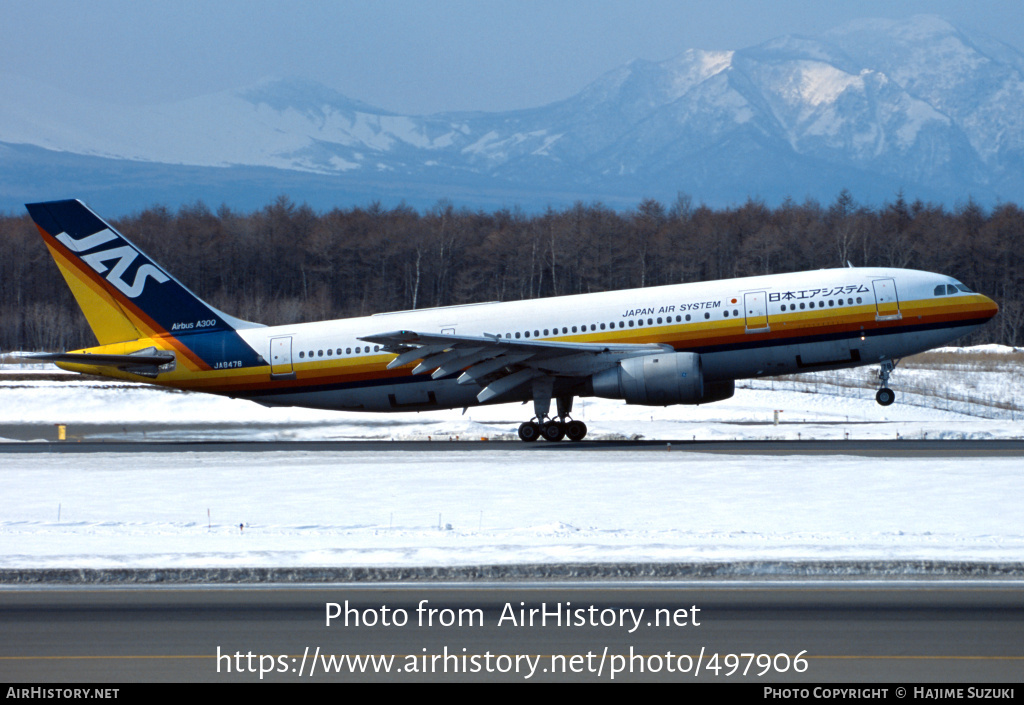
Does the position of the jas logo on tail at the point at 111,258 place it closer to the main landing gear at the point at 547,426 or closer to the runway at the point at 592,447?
the runway at the point at 592,447

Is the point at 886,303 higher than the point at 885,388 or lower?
higher

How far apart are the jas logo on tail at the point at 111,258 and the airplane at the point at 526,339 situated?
0.13 feet

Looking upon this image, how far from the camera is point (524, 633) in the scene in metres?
10.6

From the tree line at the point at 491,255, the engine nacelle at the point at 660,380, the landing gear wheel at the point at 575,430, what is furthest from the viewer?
the tree line at the point at 491,255

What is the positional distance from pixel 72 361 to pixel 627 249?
6607cm

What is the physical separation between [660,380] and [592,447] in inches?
96.5

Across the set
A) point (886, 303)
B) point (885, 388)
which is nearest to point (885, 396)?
point (885, 388)

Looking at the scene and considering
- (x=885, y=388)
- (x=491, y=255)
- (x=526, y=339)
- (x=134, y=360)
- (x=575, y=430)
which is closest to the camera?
(x=885, y=388)

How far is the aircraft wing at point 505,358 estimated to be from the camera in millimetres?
28328

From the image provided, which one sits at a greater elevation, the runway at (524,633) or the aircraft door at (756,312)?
the aircraft door at (756,312)

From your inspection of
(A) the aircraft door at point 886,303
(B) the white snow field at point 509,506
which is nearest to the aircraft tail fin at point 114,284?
(B) the white snow field at point 509,506

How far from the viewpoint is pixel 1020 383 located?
51.0 m

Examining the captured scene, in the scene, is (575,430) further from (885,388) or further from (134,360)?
(134,360)
